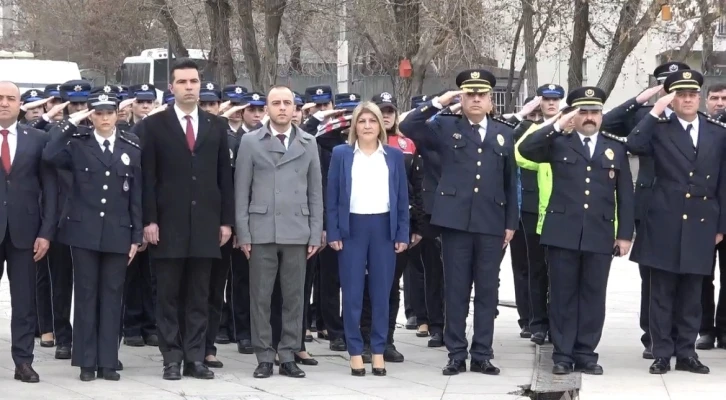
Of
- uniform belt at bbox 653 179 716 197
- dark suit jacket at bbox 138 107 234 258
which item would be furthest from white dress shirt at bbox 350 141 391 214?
uniform belt at bbox 653 179 716 197

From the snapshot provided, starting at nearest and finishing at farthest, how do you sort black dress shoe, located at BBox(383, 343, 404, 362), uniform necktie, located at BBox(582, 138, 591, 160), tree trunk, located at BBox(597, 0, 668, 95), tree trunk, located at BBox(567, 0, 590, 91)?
uniform necktie, located at BBox(582, 138, 591, 160), black dress shoe, located at BBox(383, 343, 404, 362), tree trunk, located at BBox(597, 0, 668, 95), tree trunk, located at BBox(567, 0, 590, 91)

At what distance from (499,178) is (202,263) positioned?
241 centimetres

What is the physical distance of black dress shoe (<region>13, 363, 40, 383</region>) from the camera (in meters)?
10.0

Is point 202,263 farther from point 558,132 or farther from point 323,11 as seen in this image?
point 323,11

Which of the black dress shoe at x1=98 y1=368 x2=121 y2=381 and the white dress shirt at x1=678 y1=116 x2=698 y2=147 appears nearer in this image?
the black dress shoe at x1=98 y1=368 x2=121 y2=381

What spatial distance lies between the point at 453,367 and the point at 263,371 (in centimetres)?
148

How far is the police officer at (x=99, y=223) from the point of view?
10078 mm

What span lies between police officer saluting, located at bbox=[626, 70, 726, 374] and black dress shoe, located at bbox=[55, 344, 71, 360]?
479 centimetres

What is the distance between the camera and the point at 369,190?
34.5ft

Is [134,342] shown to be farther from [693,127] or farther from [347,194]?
[693,127]

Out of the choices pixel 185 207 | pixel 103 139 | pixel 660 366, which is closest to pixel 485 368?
pixel 660 366

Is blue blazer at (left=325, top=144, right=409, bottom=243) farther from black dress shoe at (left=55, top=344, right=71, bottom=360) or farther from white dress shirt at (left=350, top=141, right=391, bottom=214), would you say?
black dress shoe at (left=55, top=344, right=71, bottom=360)

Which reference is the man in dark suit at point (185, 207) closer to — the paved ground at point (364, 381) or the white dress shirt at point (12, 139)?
the paved ground at point (364, 381)

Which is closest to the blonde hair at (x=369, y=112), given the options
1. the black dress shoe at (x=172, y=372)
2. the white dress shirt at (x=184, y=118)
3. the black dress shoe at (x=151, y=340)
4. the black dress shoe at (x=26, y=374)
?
the white dress shirt at (x=184, y=118)
